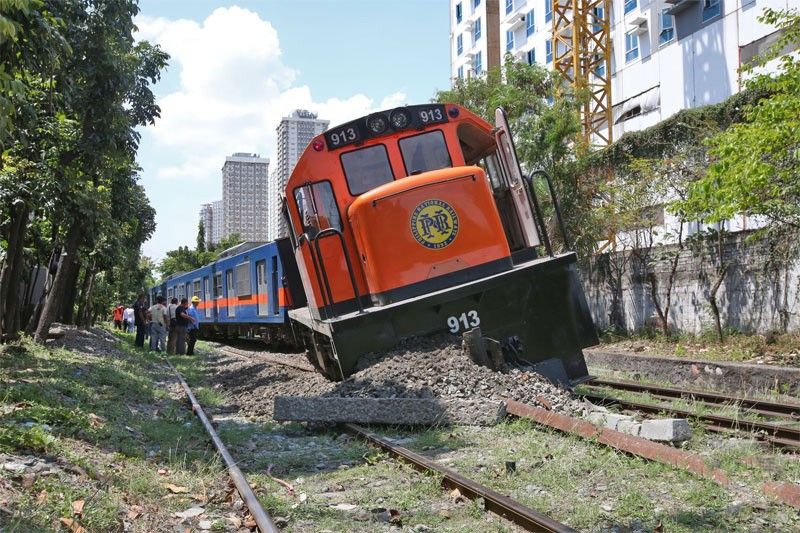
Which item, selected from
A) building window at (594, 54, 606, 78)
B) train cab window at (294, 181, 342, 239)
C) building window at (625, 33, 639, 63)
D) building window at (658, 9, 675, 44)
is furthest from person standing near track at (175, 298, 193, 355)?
building window at (625, 33, 639, 63)

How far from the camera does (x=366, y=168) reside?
30.3 feet

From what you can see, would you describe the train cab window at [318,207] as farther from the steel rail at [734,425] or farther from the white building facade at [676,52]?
the white building facade at [676,52]

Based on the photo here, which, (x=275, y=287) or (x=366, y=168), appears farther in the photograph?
(x=275, y=287)

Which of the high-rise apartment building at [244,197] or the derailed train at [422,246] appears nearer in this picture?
the derailed train at [422,246]

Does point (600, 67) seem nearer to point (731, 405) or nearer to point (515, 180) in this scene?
point (515, 180)

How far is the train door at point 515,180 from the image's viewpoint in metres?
9.31

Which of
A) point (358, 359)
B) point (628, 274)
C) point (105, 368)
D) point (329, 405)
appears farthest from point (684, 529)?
point (628, 274)

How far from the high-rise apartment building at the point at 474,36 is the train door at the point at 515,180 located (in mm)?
38429

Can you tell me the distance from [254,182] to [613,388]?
128006 mm

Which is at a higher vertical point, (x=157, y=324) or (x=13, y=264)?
(x=13, y=264)

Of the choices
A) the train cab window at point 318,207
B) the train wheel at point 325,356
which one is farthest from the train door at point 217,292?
the train cab window at point 318,207

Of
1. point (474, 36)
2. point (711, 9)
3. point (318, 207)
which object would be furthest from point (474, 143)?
point (474, 36)

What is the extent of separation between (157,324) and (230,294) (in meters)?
2.90

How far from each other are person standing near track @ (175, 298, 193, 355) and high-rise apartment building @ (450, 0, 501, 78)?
100 ft
